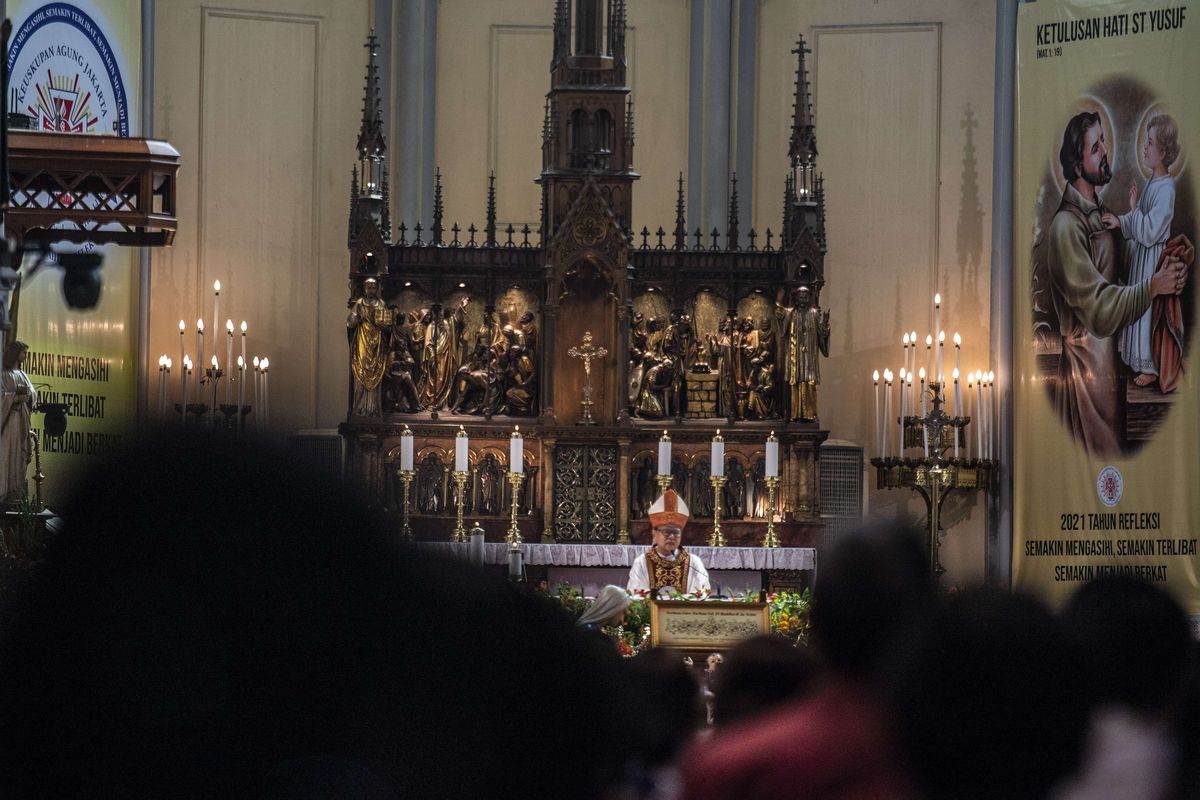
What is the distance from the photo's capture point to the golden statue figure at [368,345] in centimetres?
1393

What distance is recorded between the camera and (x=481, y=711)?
1036 mm

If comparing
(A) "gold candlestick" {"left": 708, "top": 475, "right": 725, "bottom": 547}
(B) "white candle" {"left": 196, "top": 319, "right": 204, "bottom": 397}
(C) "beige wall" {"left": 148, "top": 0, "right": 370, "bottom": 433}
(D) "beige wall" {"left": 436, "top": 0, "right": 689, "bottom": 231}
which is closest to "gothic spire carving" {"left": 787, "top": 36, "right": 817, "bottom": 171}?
(A) "gold candlestick" {"left": 708, "top": 475, "right": 725, "bottom": 547}

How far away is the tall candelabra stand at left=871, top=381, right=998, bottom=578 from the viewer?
558 inches

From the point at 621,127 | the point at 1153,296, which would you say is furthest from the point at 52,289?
the point at 1153,296

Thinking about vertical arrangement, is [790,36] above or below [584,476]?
above

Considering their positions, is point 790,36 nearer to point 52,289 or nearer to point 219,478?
point 52,289

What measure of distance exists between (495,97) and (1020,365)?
6141mm

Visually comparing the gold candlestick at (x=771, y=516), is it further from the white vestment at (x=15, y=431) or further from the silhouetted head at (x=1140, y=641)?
the silhouetted head at (x=1140, y=641)

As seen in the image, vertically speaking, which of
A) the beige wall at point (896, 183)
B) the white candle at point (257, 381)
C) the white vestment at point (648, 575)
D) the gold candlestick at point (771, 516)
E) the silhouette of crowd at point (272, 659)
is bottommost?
the white vestment at point (648, 575)

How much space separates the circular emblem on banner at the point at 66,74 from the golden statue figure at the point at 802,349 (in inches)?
233

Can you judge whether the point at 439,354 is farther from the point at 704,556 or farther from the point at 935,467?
the point at 935,467

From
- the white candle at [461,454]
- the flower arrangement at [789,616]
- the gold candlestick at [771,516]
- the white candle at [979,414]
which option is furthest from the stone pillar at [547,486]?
the white candle at [979,414]

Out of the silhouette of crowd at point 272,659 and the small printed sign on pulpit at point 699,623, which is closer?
the silhouette of crowd at point 272,659

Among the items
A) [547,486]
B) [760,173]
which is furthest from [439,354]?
[760,173]
